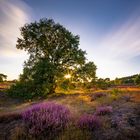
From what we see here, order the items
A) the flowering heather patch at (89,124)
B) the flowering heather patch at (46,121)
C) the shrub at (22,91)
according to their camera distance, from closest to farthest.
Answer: the flowering heather patch at (46,121) → the flowering heather patch at (89,124) → the shrub at (22,91)

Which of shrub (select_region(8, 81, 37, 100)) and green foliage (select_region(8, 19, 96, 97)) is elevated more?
green foliage (select_region(8, 19, 96, 97))

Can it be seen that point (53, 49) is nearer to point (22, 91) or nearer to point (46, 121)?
point (22, 91)

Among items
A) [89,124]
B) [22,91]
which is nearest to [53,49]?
[22,91]

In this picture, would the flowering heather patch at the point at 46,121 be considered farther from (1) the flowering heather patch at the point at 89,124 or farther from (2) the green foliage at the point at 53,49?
(2) the green foliage at the point at 53,49

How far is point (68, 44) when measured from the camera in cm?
2523

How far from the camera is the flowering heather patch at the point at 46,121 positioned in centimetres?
635

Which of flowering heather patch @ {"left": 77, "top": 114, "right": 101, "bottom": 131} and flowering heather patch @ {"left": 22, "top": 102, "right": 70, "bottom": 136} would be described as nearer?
flowering heather patch @ {"left": 22, "top": 102, "right": 70, "bottom": 136}

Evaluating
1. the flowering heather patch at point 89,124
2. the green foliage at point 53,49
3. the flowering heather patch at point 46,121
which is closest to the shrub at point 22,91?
the green foliage at point 53,49

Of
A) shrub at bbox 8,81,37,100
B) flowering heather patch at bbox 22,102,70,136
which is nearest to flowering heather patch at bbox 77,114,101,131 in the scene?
flowering heather patch at bbox 22,102,70,136

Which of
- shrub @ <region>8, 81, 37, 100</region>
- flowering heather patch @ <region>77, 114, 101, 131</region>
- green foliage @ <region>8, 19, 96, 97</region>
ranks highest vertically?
green foliage @ <region>8, 19, 96, 97</region>

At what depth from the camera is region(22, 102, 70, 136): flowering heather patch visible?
20.8 feet

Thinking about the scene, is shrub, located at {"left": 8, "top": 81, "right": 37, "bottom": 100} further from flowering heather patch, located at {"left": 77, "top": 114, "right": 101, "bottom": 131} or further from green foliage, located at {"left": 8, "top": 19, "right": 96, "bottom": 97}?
flowering heather patch, located at {"left": 77, "top": 114, "right": 101, "bottom": 131}

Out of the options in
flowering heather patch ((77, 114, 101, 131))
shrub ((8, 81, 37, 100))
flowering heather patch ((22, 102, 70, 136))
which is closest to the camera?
flowering heather patch ((22, 102, 70, 136))

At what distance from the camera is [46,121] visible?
6.57m
